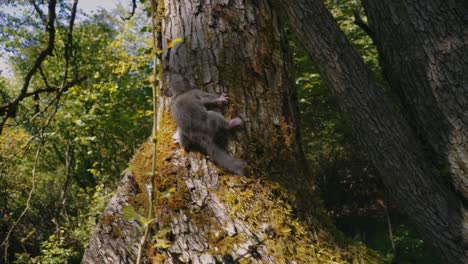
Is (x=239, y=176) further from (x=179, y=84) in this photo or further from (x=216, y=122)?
(x=179, y=84)

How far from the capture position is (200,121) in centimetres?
204

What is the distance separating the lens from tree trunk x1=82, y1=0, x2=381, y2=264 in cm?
165

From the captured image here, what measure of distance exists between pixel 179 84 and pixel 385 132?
57.5 inches

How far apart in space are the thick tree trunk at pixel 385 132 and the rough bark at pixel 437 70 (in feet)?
0.34

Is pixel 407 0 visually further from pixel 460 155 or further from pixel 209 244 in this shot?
pixel 209 244

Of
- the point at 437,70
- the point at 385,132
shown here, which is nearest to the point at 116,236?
the point at 385,132

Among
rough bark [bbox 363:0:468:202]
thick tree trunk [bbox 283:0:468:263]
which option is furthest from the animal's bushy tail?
rough bark [bbox 363:0:468:202]

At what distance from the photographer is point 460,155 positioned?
2.64 meters

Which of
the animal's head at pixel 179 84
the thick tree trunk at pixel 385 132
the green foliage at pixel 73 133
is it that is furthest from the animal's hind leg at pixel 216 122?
the green foliage at pixel 73 133

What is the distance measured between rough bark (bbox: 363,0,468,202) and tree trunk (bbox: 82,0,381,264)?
1.11 m

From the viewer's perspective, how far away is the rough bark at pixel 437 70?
263 centimetres

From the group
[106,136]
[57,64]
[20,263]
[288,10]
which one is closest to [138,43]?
[57,64]

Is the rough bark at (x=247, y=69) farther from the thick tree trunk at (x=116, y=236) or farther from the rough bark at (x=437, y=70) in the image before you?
the rough bark at (x=437, y=70)

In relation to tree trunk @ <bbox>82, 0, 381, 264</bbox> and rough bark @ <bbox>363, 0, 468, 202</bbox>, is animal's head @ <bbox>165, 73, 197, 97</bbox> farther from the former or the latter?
rough bark @ <bbox>363, 0, 468, 202</bbox>
